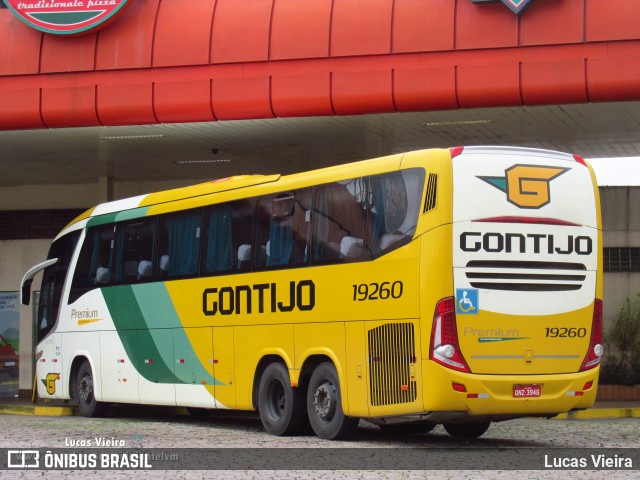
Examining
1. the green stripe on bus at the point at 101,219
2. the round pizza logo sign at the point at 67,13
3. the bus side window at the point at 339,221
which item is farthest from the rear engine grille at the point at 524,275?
the round pizza logo sign at the point at 67,13

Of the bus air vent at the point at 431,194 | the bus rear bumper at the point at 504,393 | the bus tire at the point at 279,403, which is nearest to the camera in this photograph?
the bus rear bumper at the point at 504,393

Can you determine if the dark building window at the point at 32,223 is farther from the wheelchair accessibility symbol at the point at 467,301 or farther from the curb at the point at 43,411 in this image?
the wheelchair accessibility symbol at the point at 467,301

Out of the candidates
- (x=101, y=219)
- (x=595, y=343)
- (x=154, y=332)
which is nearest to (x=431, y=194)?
(x=595, y=343)

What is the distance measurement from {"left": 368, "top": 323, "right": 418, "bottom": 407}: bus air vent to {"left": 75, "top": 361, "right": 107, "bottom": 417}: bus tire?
8100 mm

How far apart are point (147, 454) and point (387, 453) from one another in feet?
8.72

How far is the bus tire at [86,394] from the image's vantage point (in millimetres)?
20750

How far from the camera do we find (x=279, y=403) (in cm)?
1608

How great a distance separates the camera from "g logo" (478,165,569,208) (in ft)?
44.9

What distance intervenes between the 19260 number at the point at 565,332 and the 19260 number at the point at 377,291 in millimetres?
1799

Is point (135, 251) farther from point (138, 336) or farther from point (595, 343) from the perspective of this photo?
point (595, 343)

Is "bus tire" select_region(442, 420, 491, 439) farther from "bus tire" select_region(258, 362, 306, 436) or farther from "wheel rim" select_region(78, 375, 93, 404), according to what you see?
"wheel rim" select_region(78, 375, 93, 404)

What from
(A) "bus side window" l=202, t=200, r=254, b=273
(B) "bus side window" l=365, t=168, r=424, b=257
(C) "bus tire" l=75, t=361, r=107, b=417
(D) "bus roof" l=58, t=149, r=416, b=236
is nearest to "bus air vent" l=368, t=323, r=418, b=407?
(B) "bus side window" l=365, t=168, r=424, b=257

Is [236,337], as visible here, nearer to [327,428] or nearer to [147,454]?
[327,428]

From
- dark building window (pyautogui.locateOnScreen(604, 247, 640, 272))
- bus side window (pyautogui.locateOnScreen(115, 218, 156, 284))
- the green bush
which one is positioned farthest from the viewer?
dark building window (pyautogui.locateOnScreen(604, 247, 640, 272))
